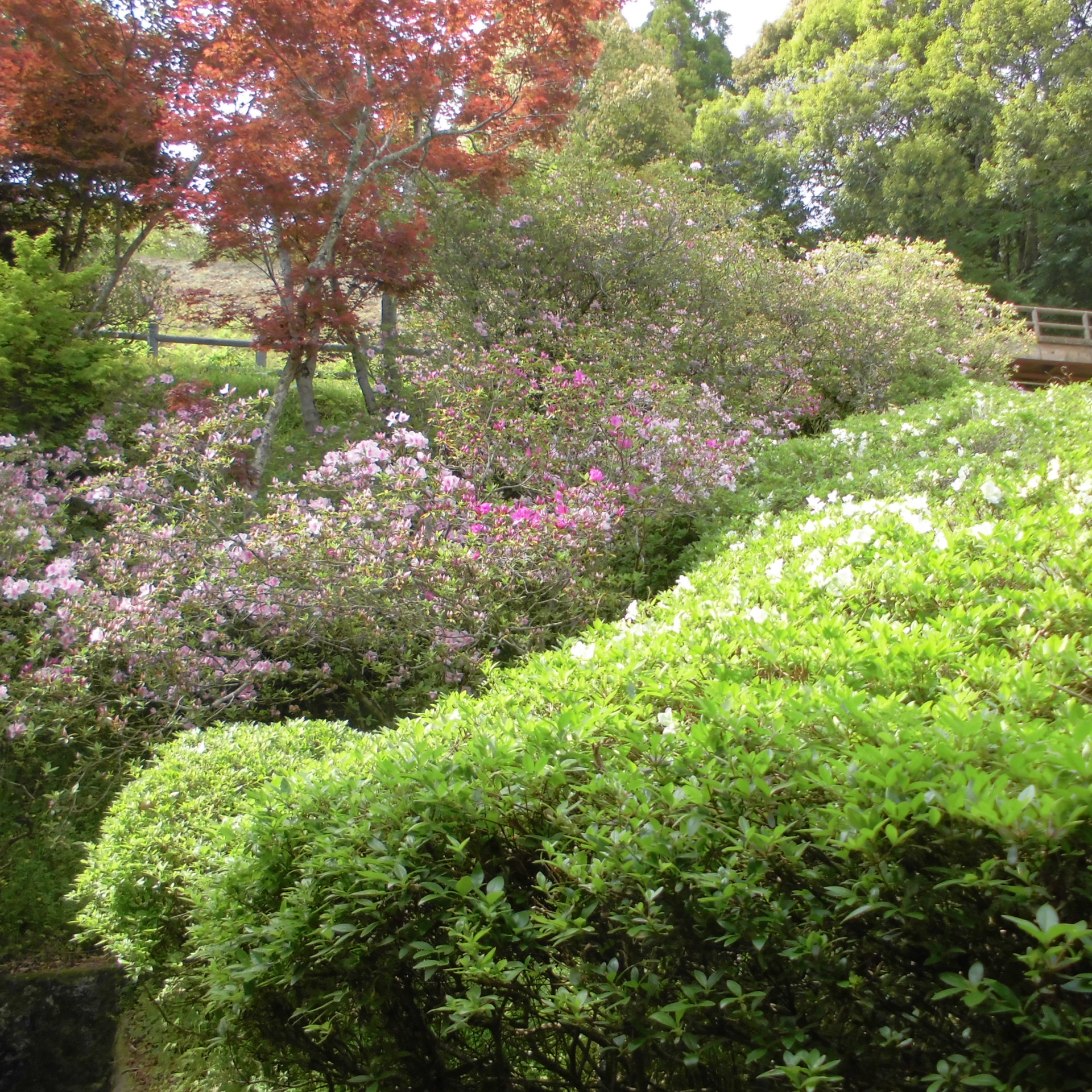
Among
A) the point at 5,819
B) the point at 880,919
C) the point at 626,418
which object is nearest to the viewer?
the point at 880,919

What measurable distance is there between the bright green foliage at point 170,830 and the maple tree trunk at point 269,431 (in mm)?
4414

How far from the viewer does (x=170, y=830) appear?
2840 mm

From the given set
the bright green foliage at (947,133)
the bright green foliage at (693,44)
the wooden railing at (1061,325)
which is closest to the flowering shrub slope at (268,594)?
the wooden railing at (1061,325)

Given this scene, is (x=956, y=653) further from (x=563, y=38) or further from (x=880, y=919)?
(x=563, y=38)

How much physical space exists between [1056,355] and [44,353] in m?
19.8

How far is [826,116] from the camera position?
72.2 feet

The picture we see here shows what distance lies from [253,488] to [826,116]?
20590mm

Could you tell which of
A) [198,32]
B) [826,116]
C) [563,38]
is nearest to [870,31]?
[826,116]

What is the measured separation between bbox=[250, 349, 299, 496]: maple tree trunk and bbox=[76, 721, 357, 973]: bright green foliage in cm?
441

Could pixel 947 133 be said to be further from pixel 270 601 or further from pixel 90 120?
pixel 270 601

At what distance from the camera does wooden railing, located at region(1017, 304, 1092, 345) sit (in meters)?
19.3

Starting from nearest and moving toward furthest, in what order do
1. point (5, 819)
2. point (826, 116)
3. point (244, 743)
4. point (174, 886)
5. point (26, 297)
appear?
1. point (174, 886)
2. point (244, 743)
3. point (5, 819)
4. point (26, 297)
5. point (826, 116)

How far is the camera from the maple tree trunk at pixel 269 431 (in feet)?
24.8

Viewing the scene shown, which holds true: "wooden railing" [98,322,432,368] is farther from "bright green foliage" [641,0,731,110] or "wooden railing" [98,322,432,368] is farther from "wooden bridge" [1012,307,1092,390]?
"bright green foliage" [641,0,731,110]
